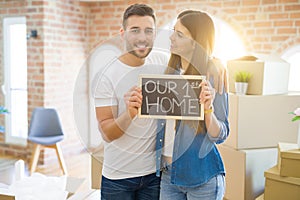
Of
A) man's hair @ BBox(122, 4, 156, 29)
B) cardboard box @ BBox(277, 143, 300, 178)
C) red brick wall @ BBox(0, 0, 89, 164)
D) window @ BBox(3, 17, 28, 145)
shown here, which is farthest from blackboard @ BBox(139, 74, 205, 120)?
window @ BBox(3, 17, 28, 145)

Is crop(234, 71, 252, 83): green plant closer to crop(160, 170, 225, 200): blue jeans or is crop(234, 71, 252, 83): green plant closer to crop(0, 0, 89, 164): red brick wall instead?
crop(160, 170, 225, 200): blue jeans

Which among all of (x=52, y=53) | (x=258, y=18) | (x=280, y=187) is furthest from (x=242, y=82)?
(x=52, y=53)

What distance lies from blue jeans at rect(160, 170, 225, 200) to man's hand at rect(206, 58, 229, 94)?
290mm

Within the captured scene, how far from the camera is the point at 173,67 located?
40.9 inches

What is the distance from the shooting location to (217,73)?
1051 millimetres

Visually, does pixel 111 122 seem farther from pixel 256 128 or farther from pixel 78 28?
pixel 78 28

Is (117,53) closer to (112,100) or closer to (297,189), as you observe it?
(112,100)

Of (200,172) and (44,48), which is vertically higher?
(44,48)

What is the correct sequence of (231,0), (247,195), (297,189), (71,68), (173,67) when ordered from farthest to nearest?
(71,68) < (231,0) < (247,195) < (297,189) < (173,67)

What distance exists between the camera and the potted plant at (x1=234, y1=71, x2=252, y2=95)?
81.1 inches

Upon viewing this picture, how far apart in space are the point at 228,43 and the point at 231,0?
441 millimetres

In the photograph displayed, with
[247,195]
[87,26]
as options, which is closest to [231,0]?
[87,26]

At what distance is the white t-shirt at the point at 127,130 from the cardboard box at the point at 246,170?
1000 mm

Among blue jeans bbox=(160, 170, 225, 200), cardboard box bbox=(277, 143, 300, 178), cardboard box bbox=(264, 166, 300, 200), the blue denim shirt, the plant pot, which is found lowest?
cardboard box bbox=(264, 166, 300, 200)
